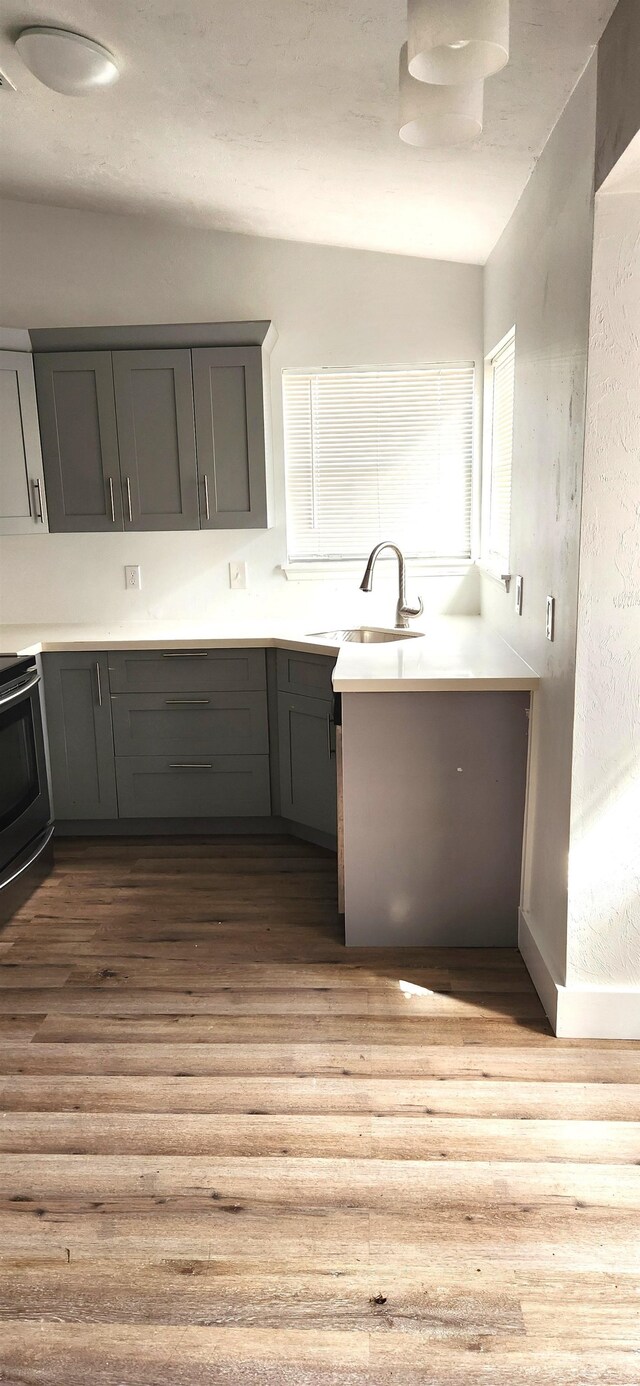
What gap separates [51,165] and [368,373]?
4.77ft

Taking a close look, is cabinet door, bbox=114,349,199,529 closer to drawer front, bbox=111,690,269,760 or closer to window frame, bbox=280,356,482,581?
window frame, bbox=280,356,482,581

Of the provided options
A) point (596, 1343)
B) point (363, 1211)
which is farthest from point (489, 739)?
point (596, 1343)

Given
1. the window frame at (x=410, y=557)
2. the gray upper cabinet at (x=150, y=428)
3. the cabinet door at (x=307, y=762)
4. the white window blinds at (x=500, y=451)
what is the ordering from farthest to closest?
the window frame at (x=410, y=557) < the gray upper cabinet at (x=150, y=428) < the cabinet door at (x=307, y=762) < the white window blinds at (x=500, y=451)

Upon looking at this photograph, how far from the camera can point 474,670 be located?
275cm

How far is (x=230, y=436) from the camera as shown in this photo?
3691 mm

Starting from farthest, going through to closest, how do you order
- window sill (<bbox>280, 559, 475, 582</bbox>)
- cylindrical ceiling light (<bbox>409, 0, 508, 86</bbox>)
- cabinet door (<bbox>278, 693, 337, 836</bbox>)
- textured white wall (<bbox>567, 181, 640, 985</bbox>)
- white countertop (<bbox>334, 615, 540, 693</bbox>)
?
window sill (<bbox>280, 559, 475, 582</bbox>)
cabinet door (<bbox>278, 693, 337, 836</bbox>)
white countertop (<bbox>334, 615, 540, 693</bbox>)
textured white wall (<bbox>567, 181, 640, 985</bbox>)
cylindrical ceiling light (<bbox>409, 0, 508, 86</bbox>)

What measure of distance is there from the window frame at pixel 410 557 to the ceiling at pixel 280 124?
0.45 meters

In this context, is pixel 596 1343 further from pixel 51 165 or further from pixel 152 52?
pixel 51 165

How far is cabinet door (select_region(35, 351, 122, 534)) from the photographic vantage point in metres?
3.68

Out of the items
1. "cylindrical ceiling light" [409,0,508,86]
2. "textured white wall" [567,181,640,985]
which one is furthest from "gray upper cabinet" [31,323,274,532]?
"cylindrical ceiling light" [409,0,508,86]

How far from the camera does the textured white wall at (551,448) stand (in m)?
2.07

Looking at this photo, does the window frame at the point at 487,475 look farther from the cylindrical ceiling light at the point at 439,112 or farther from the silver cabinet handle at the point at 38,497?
the cylindrical ceiling light at the point at 439,112

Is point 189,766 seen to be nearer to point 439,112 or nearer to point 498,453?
point 498,453

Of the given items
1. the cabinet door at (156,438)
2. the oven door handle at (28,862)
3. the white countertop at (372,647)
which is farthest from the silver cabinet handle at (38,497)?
the oven door handle at (28,862)
